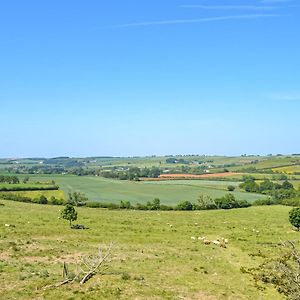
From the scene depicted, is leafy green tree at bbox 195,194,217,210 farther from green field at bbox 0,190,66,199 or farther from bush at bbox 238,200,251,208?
green field at bbox 0,190,66,199

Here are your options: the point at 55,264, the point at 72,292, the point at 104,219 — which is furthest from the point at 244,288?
the point at 104,219

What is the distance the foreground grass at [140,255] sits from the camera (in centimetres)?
3186

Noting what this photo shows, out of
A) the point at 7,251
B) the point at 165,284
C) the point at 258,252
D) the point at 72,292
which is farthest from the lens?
the point at 258,252

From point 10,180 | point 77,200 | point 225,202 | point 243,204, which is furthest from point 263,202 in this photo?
point 10,180

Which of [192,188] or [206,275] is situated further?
[192,188]

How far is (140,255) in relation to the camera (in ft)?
153

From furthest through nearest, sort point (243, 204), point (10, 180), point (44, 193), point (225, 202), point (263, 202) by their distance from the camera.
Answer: point (10, 180)
point (44, 193)
point (263, 202)
point (243, 204)
point (225, 202)

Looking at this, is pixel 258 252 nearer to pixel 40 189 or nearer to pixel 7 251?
pixel 7 251

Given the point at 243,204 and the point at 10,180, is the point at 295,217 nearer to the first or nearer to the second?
the point at 243,204

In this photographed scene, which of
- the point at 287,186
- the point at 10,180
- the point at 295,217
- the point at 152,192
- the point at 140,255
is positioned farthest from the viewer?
the point at 10,180

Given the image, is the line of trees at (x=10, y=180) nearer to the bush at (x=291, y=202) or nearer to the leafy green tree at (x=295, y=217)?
the bush at (x=291, y=202)

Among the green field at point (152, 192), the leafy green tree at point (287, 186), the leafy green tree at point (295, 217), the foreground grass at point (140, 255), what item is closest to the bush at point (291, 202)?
the green field at point (152, 192)

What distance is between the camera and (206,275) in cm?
3856

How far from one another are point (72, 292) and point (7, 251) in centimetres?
1828
